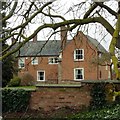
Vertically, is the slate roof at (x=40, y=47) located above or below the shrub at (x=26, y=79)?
above

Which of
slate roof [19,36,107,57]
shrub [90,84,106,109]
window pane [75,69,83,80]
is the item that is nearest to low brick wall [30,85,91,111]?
shrub [90,84,106,109]

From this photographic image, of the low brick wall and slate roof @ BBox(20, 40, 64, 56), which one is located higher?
slate roof @ BBox(20, 40, 64, 56)

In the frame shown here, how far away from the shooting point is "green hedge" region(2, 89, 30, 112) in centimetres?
1244

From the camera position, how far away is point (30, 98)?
12.6 meters

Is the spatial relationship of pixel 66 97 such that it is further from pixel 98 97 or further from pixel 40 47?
pixel 40 47

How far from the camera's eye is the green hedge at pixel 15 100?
40.8 feet

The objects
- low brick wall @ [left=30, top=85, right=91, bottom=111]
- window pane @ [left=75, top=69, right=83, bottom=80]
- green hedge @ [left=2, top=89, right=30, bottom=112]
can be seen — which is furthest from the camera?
window pane @ [left=75, top=69, right=83, bottom=80]

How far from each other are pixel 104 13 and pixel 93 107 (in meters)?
4.43


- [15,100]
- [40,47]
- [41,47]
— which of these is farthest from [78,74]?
[41,47]

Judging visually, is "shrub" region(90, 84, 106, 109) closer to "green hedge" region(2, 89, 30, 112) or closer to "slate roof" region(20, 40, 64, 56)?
"slate roof" region(20, 40, 64, 56)

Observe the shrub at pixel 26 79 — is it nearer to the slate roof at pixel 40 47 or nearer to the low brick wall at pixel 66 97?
the slate roof at pixel 40 47

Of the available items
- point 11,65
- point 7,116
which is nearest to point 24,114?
point 7,116

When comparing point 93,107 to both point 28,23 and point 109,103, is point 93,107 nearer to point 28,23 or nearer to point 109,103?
point 109,103

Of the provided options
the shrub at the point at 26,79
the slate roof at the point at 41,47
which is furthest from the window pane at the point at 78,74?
the slate roof at the point at 41,47
